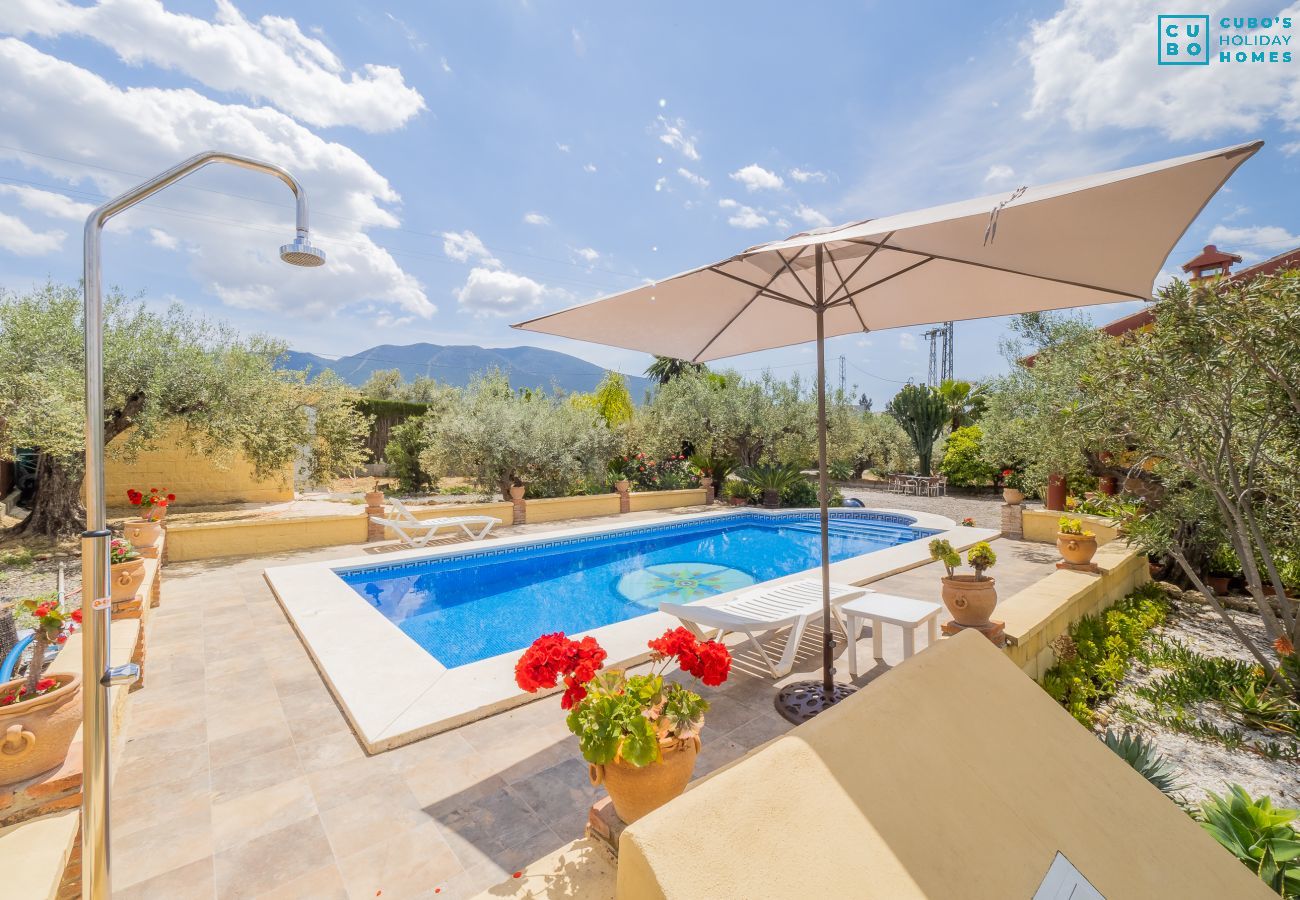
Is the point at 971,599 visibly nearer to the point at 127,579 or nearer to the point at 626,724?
the point at 626,724

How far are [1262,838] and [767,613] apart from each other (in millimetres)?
2789

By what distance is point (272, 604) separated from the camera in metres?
6.35

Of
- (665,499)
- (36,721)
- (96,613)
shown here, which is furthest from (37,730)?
(665,499)

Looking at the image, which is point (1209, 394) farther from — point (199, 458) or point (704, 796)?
point (199, 458)

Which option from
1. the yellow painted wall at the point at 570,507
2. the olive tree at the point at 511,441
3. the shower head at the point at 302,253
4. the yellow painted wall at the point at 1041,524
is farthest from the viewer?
the olive tree at the point at 511,441

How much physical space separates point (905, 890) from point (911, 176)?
345 inches

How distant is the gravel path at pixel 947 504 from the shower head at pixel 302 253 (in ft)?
44.9

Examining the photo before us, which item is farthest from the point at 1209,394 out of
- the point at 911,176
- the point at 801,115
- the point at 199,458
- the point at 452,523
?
the point at 199,458

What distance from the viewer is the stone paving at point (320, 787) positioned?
8.02ft

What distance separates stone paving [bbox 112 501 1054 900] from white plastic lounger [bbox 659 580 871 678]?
1.06 ft

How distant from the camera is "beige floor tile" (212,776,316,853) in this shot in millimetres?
2684

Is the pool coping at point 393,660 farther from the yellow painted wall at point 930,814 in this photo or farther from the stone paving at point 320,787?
the yellow painted wall at point 930,814

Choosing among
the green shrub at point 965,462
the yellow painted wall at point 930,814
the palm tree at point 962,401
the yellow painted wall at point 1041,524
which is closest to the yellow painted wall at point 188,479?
the yellow painted wall at point 930,814

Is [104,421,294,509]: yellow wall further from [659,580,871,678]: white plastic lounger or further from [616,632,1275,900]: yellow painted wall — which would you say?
[616,632,1275,900]: yellow painted wall
